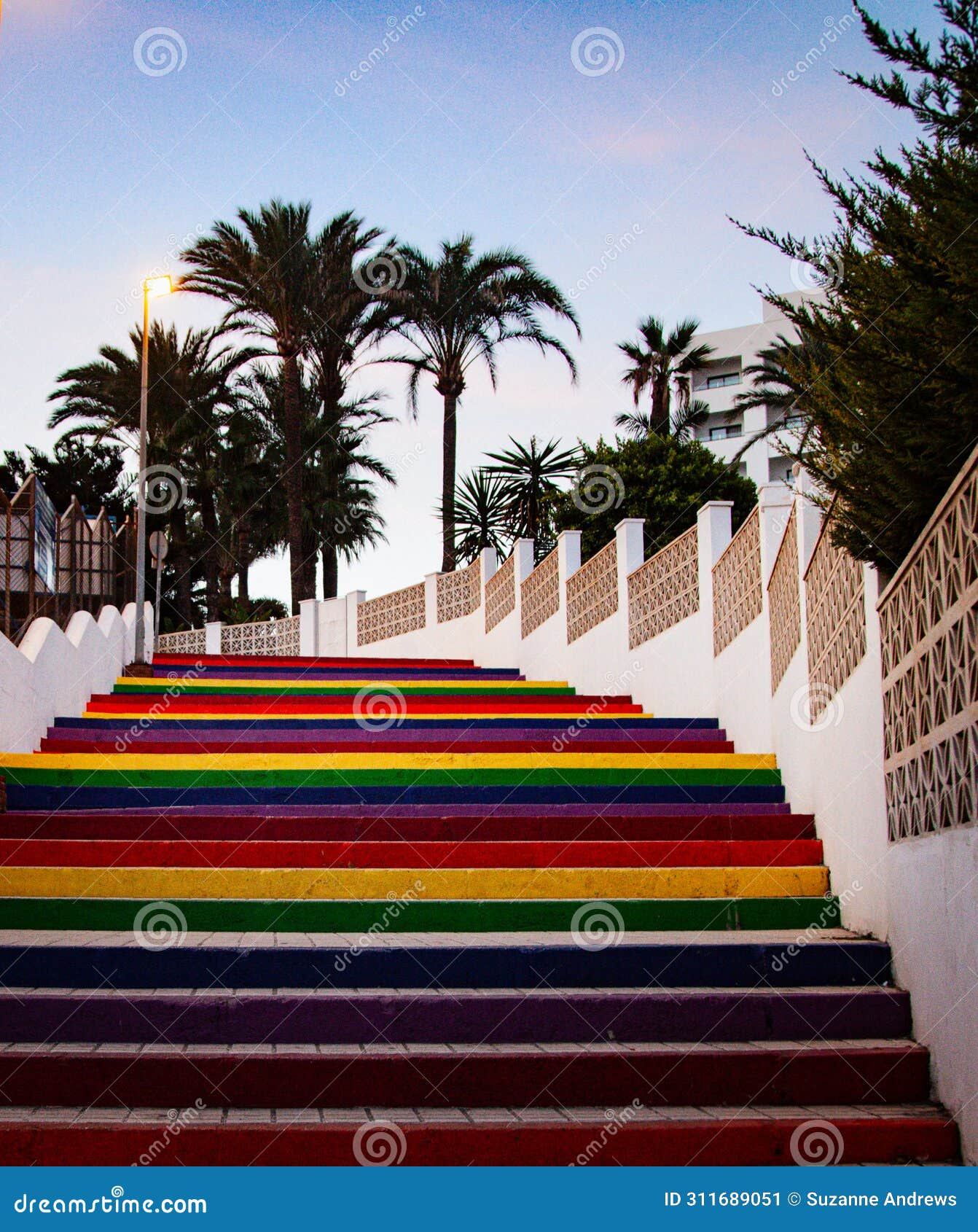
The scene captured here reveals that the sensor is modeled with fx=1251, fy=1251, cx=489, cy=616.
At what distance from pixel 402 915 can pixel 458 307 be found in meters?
22.1

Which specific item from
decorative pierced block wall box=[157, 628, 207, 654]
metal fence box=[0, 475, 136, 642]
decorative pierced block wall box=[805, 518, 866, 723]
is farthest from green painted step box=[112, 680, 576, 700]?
decorative pierced block wall box=[157, 628, 207, 654]

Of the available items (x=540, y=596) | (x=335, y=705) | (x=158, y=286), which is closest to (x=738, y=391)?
(x=540, y=596)

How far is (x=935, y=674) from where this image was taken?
5.12 meters

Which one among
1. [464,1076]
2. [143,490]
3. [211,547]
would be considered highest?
[211,547]

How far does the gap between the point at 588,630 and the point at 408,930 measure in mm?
9551

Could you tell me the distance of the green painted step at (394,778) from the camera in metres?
8.35

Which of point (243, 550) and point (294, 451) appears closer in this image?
point (294, 451)

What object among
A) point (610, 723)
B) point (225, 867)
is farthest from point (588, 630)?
point (225, 867)

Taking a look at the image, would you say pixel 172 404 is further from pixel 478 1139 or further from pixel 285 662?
pixel 478 1139

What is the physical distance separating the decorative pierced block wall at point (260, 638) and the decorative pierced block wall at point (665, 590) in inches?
552

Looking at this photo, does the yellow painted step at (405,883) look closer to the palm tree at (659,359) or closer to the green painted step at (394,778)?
the green painted step at (394,778)

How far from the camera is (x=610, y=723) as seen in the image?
1065 centimetres

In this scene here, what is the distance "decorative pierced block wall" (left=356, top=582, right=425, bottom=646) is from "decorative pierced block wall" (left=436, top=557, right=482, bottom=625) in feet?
2.17

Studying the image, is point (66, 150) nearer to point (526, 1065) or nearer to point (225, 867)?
point (225, 867)
